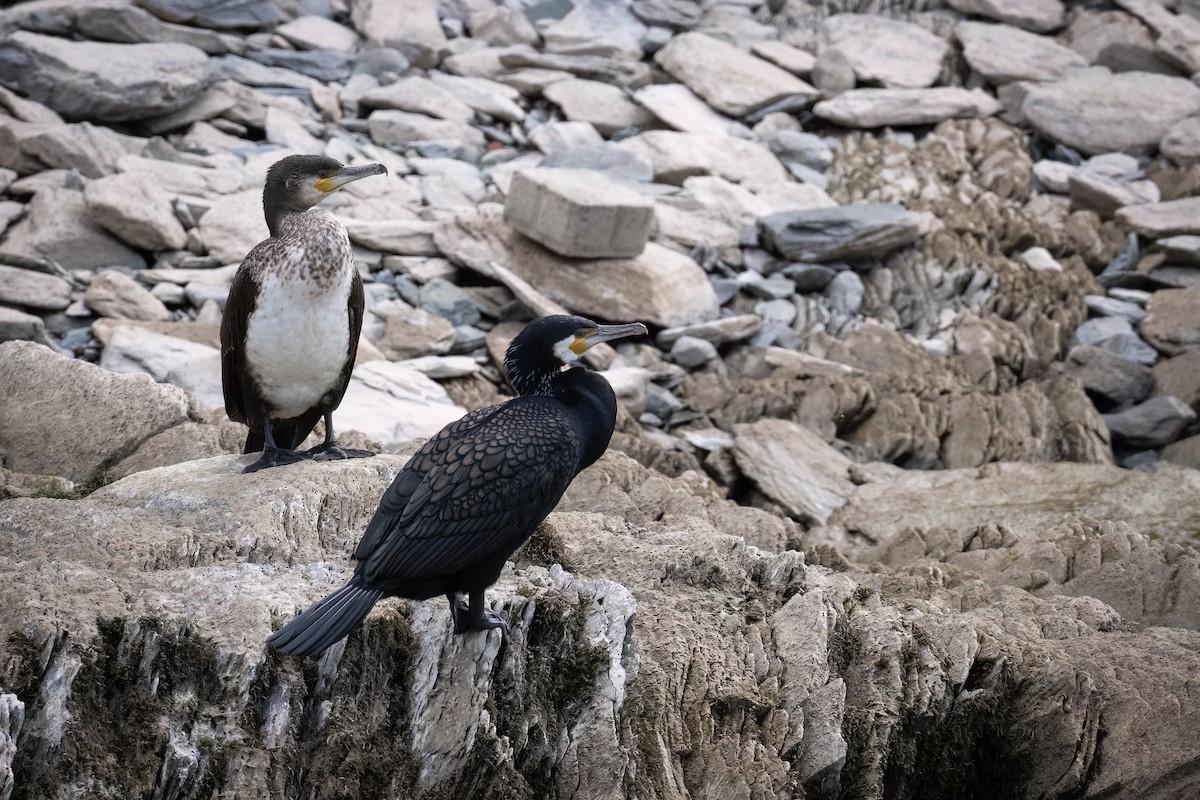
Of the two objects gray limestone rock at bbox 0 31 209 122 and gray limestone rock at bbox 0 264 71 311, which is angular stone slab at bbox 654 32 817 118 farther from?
gray limestone rock at bbox 0 264 71 311

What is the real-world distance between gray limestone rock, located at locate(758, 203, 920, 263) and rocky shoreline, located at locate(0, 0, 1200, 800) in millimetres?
51

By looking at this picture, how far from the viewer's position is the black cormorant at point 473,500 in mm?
3994

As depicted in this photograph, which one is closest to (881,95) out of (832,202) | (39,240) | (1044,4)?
(832,202)

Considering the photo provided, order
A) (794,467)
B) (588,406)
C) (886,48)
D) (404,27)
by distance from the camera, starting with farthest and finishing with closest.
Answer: (886,48)
(404,27)
(794,467)
(588,406)

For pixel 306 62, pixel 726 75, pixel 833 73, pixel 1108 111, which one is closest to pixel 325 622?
pixel 306 62

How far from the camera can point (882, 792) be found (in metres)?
4.95

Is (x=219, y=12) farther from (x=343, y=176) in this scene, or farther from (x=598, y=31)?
(x=343, y=176)

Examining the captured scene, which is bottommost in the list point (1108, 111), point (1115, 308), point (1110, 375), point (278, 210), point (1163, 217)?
point (1110, 375)

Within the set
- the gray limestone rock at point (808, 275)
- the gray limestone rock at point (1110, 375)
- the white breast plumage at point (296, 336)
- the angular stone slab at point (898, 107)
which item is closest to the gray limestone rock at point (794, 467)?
the gray limestone rock at point (808, 275)

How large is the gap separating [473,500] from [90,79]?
1102 centimetres

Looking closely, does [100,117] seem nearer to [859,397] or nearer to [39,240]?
[39,240]

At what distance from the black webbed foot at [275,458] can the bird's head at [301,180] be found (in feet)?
3.59

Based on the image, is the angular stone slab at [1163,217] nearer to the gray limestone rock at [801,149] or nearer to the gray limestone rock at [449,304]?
the gray limestone rock at [801,149]

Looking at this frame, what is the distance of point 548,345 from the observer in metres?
4.68
